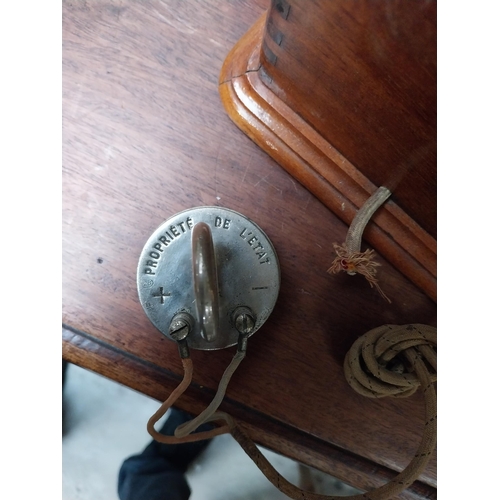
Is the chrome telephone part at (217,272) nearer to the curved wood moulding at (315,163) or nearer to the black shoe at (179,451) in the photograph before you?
the curved wood moulding at (315,163)

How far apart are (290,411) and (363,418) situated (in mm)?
89

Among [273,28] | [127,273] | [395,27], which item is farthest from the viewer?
[127,273]

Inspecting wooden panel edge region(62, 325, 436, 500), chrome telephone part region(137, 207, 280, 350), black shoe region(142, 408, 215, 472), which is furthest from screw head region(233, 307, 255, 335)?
black shoe region(142, 408, 215, 472)

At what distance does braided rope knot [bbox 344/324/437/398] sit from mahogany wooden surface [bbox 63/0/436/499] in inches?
1.7

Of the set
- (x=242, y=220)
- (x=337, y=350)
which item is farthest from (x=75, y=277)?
(x=337, y=350)

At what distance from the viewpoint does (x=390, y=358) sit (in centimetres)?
45

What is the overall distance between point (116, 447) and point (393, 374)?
65cm

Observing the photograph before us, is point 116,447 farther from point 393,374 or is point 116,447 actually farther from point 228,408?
point 393,374

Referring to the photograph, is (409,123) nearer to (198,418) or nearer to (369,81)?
(369,81)

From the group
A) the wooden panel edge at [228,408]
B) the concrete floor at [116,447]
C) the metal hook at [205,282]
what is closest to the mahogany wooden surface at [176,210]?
the wooden panel edge at [228,408]

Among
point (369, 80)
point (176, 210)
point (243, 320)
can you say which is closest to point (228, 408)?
point (243, 320)

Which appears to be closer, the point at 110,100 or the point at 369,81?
the point at 369,81

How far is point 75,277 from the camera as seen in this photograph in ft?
1.67

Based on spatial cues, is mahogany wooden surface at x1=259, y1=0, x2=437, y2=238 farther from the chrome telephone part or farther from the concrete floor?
the concrete floor
